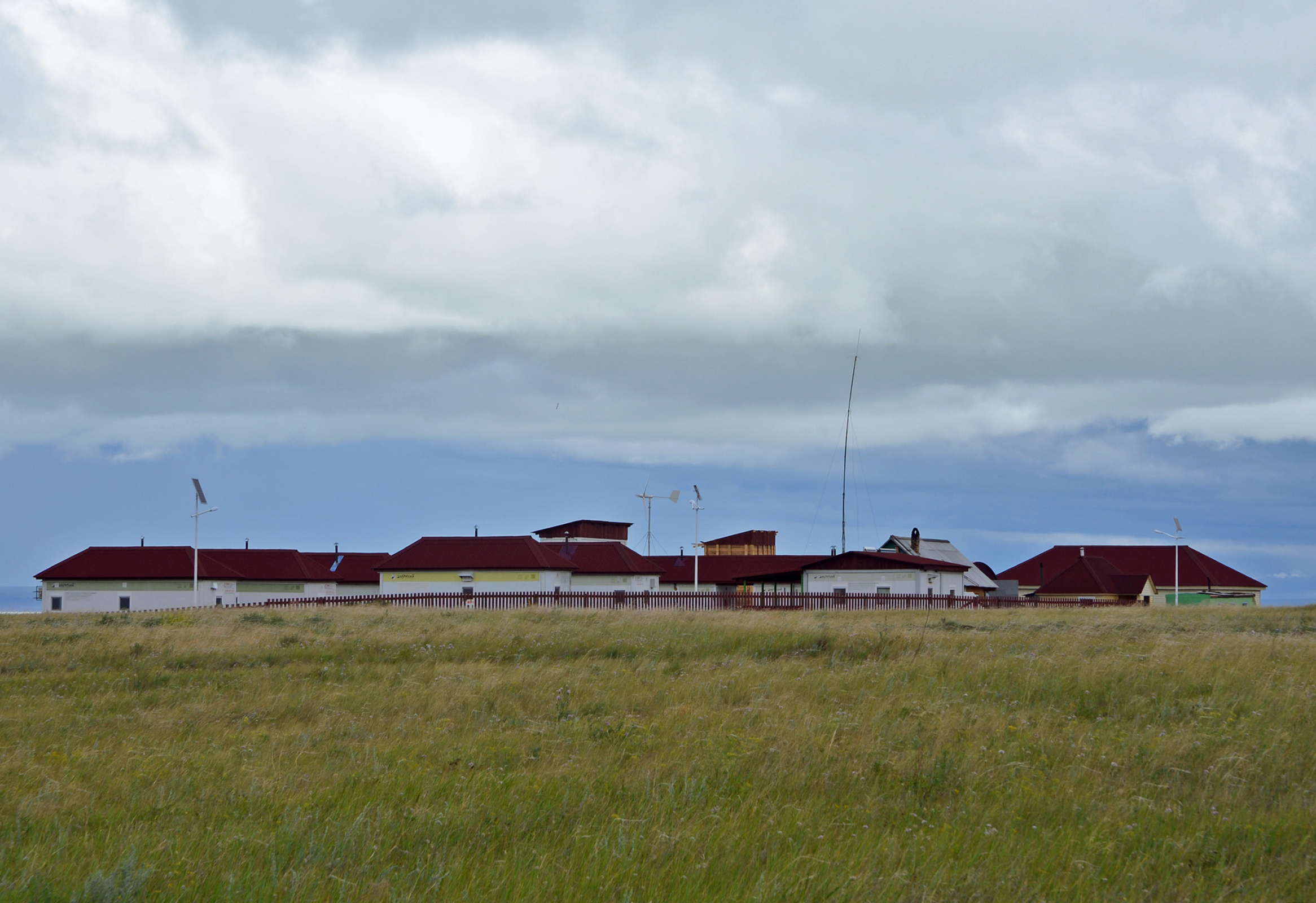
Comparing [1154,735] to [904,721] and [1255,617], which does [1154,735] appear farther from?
[1255,617]

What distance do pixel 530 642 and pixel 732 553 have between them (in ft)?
224

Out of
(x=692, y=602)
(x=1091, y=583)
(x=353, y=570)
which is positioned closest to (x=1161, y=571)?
(x=1091, y=583)

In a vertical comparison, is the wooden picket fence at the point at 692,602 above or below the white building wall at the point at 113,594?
above

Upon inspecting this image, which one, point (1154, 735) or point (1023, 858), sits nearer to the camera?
point (1023, 858)

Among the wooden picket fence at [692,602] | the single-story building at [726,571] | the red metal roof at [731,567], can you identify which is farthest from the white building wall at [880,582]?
the red metal roof at [731,567]

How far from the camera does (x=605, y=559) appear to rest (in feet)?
230

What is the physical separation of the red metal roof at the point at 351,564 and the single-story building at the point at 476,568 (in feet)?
49.4

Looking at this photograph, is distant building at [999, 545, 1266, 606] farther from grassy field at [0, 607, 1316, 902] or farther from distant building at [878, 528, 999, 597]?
grassy field at [0, 607, 1316, 902]

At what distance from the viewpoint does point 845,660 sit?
56.9 ft

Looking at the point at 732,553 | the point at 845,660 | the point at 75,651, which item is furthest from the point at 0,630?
the point at 732,553

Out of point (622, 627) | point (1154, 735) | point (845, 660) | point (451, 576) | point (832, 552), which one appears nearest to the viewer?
point (1154, 735)

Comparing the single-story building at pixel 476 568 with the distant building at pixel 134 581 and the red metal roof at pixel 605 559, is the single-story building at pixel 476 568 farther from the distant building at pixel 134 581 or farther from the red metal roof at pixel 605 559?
the distant building at pixel 134 581

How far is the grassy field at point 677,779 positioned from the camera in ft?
18.8

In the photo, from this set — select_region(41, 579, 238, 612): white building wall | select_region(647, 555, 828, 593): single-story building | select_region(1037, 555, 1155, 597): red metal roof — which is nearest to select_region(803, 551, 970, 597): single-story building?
select_region(647, 555, 828, 593): single-story building
